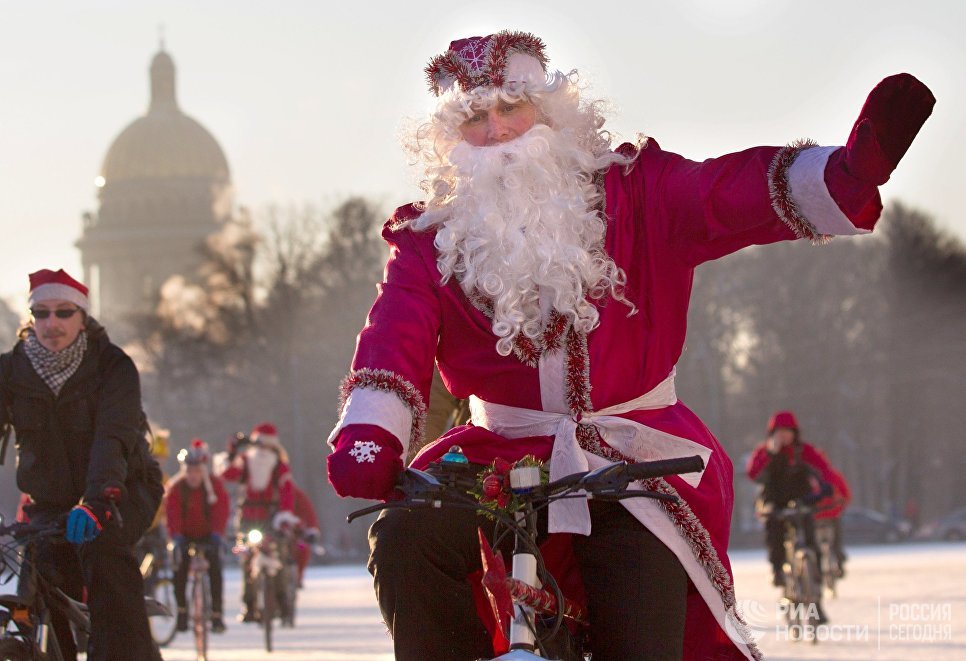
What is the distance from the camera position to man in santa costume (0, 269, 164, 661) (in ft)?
28.1

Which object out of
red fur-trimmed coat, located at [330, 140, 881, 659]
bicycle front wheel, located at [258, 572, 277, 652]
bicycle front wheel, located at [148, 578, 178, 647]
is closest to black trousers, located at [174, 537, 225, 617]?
bicycle front wheel, located at [148, 578, 178, 647]

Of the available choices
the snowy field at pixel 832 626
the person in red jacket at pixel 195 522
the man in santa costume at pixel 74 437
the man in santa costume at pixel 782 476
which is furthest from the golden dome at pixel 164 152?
the man in santa costume at pixel 74 437

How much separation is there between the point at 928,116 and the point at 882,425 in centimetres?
6404

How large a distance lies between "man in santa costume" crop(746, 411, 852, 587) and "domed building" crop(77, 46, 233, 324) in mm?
103164

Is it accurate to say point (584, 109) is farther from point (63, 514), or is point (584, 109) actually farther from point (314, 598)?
point (314, 598)

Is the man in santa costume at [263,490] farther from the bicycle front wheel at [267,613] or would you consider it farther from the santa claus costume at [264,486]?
the bicycle front wheel at [267,613]

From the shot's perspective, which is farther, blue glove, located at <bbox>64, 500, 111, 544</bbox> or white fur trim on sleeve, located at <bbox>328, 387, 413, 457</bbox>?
blue glove, located at <bbox>64, 500, 111, 544</bbox>

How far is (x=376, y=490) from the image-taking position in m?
5.13

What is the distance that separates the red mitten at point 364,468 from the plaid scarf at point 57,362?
385 cm

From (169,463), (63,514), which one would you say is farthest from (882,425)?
(63,514)

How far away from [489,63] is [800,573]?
13769 millimetres

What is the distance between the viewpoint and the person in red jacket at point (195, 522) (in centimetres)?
2136

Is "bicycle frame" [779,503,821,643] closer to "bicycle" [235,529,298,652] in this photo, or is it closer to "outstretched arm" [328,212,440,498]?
"bicycle" [235,529,298,652]

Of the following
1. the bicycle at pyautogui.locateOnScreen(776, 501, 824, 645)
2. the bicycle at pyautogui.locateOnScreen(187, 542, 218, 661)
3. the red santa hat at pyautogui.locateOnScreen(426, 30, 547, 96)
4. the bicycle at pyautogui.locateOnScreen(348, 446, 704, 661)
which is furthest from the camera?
the bicycle at pyautogui.locateOnScreen(776, 501, 824, 645)
